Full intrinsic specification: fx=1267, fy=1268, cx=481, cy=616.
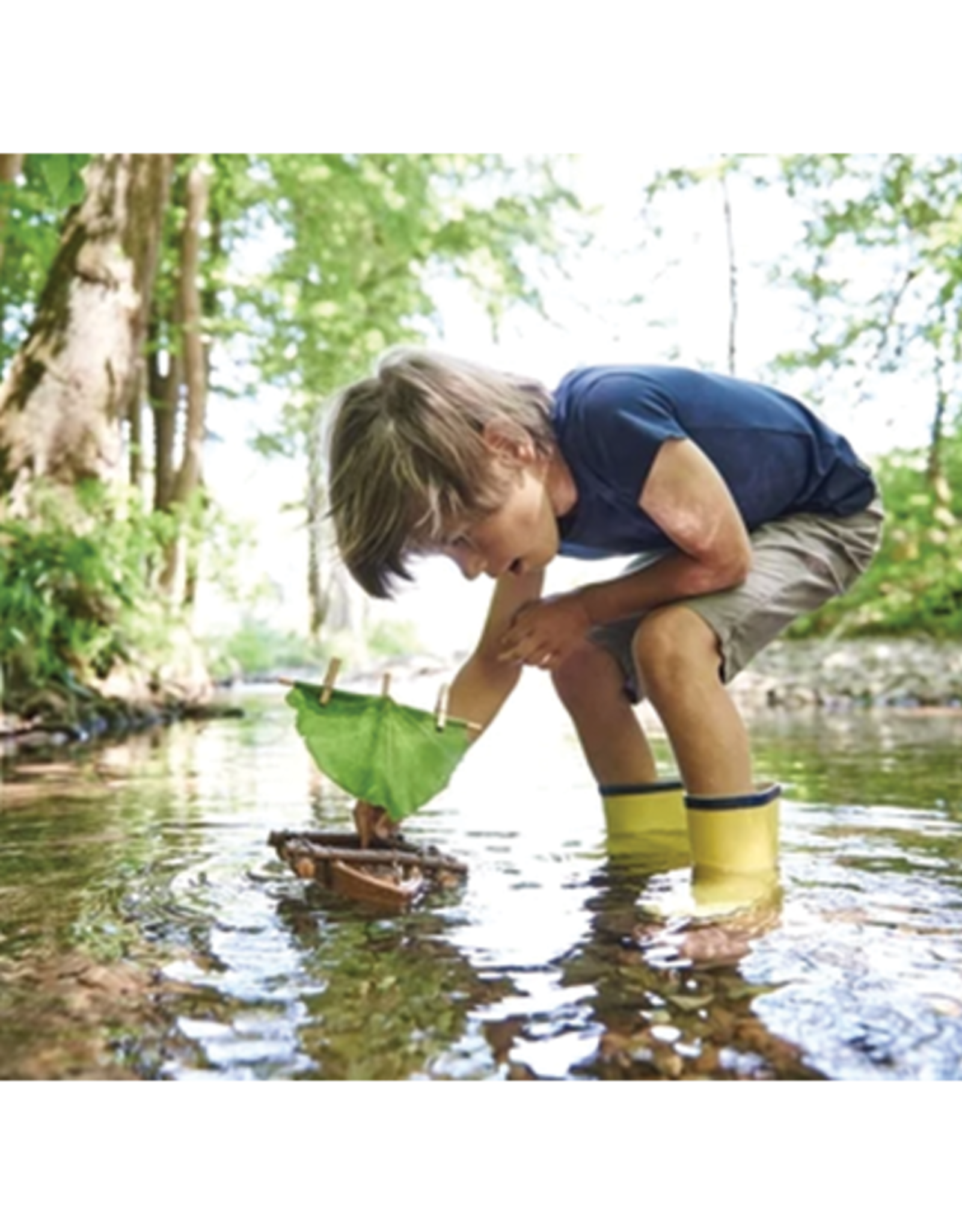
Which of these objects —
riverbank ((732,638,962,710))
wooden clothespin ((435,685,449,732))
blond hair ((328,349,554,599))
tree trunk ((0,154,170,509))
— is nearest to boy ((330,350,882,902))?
blond hair ((328,349,554,599))

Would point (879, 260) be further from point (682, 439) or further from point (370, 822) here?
point (370, 822)

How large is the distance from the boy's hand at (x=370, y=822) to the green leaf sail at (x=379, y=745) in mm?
66

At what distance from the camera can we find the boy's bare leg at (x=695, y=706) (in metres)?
1.53

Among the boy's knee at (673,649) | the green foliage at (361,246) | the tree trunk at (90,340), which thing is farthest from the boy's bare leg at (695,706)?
the green foliage at (361,246)

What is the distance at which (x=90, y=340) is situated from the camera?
16.1 feet

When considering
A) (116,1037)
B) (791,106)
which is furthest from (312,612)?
(116,1037)

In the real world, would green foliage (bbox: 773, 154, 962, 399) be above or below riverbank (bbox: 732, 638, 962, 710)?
above

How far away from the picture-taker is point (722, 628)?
1.60 m

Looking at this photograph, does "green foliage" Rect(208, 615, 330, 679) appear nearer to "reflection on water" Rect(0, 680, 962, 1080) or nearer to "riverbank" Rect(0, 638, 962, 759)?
"riverbank" Rect(0, 638, 962, 759)

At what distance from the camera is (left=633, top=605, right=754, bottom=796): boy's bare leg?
1.53 metres

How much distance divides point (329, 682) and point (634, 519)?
0.48 meters

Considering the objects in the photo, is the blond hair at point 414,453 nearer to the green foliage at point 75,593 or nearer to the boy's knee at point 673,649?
the boy's knee at point 673,649

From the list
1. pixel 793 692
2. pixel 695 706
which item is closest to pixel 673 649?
pixel 695 706

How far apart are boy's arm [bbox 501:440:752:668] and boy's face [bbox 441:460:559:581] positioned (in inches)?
4.8
